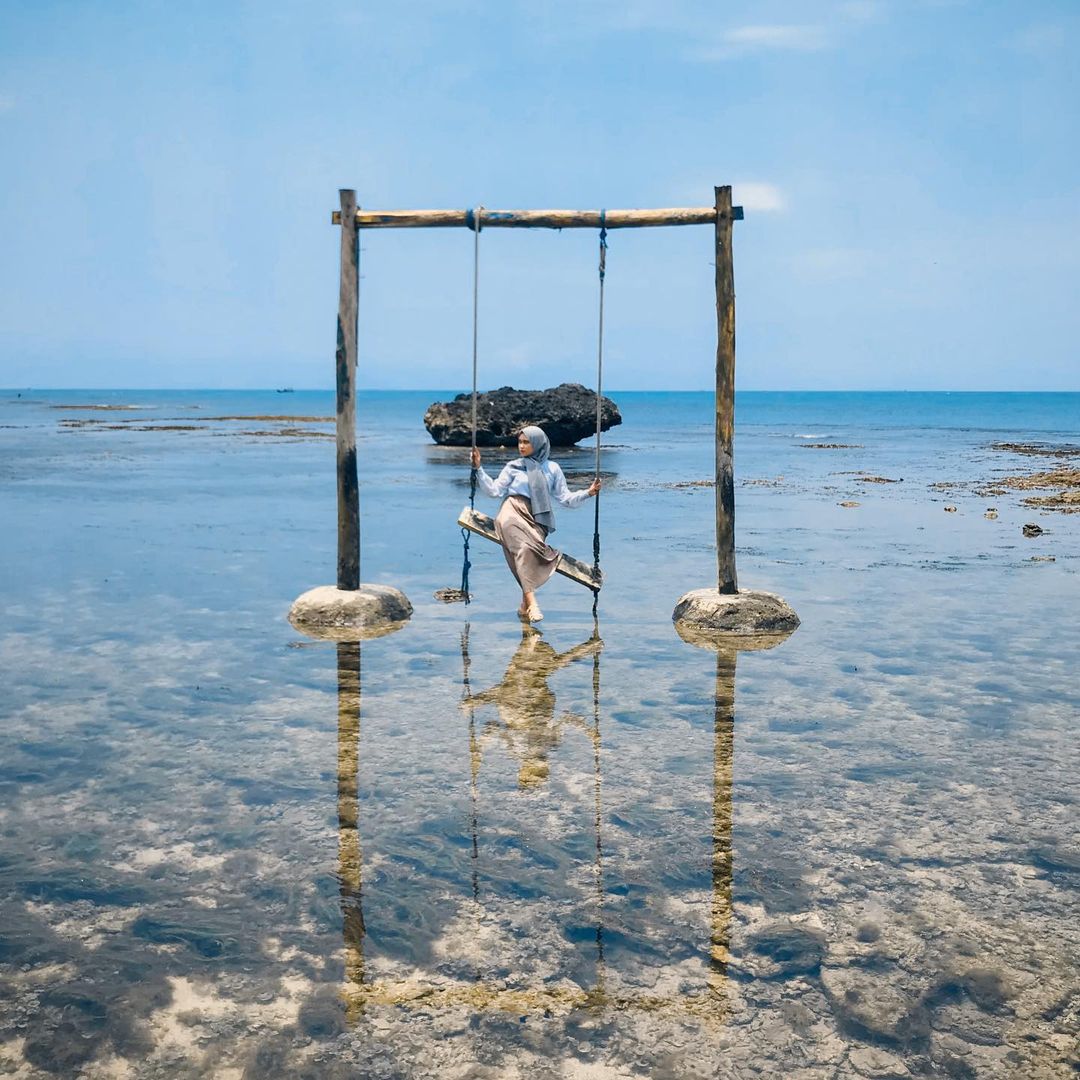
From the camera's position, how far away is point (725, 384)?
10.7m

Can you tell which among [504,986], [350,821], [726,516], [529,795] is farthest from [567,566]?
[504,986]

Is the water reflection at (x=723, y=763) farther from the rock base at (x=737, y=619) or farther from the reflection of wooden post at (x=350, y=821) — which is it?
the reflection of wooden post at (x=350, y=821)

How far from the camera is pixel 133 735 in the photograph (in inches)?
293

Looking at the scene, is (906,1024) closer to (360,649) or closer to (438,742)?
(438,742)

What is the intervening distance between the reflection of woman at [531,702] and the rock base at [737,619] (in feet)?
3.25

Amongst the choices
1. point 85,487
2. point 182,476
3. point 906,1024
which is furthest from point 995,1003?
point 182,476

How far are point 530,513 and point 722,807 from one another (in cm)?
566

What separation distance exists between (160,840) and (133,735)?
1.94 m

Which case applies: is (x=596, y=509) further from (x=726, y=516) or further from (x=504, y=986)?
(x=504, y=986)

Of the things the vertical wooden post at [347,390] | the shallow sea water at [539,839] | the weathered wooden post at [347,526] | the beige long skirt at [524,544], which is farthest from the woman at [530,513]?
the vertical wooden post at [347,390]

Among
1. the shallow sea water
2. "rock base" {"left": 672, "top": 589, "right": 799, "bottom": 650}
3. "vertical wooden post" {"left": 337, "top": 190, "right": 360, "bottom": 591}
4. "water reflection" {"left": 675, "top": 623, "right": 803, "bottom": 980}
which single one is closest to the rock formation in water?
the shallow sea water

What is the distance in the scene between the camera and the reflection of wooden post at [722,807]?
4.63 meters

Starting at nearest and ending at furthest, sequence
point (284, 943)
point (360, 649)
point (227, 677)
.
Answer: point (284, 943) < point (227, 677) < point (360, 649)

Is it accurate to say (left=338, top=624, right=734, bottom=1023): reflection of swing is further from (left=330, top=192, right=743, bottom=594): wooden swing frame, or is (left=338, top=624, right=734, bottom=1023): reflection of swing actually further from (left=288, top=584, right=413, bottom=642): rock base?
(left=330, top=192, right=743, bottom=594): wooden swing frame
